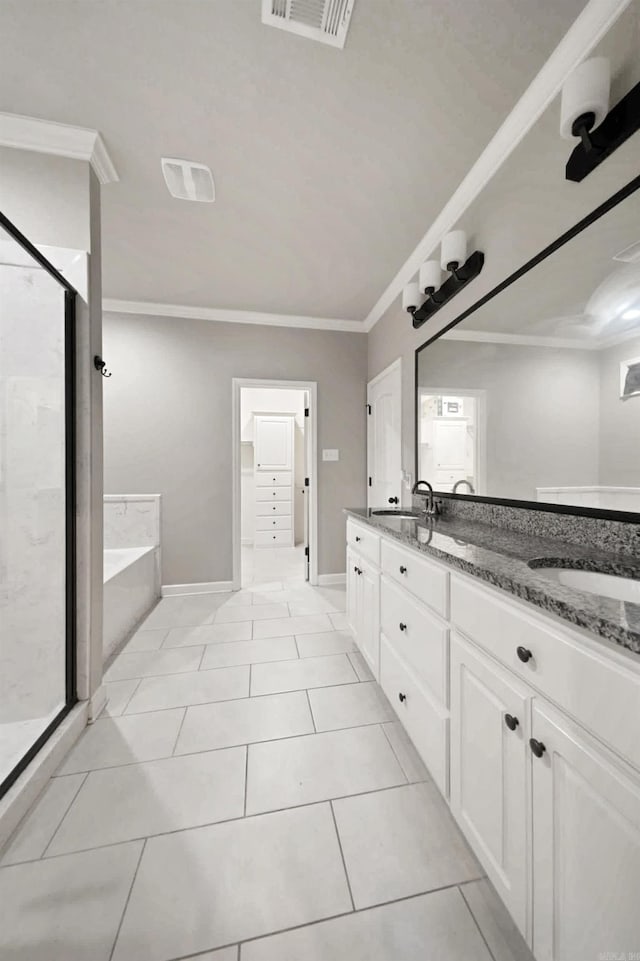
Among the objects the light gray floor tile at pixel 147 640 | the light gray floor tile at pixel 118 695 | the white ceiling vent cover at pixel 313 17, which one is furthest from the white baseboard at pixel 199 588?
the white ceiling vent cover at pixel 313 17

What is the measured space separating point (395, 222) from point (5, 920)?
3.17 meters

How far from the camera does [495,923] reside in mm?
869

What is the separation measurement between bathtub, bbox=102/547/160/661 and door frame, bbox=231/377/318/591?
720 millimetres

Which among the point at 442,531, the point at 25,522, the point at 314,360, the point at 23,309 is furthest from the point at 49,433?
the point at 314,360

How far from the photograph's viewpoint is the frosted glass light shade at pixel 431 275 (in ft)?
6.71

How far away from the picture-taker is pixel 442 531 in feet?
4.93

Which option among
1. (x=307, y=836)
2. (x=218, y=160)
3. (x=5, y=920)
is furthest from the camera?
(x=218, y=160)

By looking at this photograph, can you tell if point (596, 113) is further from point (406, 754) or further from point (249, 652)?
point (249, 652)

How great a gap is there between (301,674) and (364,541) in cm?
82

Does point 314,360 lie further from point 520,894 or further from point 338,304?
point 520,894

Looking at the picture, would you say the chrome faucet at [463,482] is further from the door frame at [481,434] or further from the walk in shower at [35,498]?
the walk in shower at [35,498]

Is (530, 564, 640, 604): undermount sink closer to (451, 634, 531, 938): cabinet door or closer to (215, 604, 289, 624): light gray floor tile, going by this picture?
(451, 634, 531, 938): cabinet door

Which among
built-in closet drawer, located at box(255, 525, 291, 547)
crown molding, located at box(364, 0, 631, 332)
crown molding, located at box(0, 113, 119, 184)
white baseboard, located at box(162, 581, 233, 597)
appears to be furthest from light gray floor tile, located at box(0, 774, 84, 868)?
built-in closet drawer, located at box(255, 525, 291, 547)

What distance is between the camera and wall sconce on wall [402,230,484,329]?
5.78 ft
